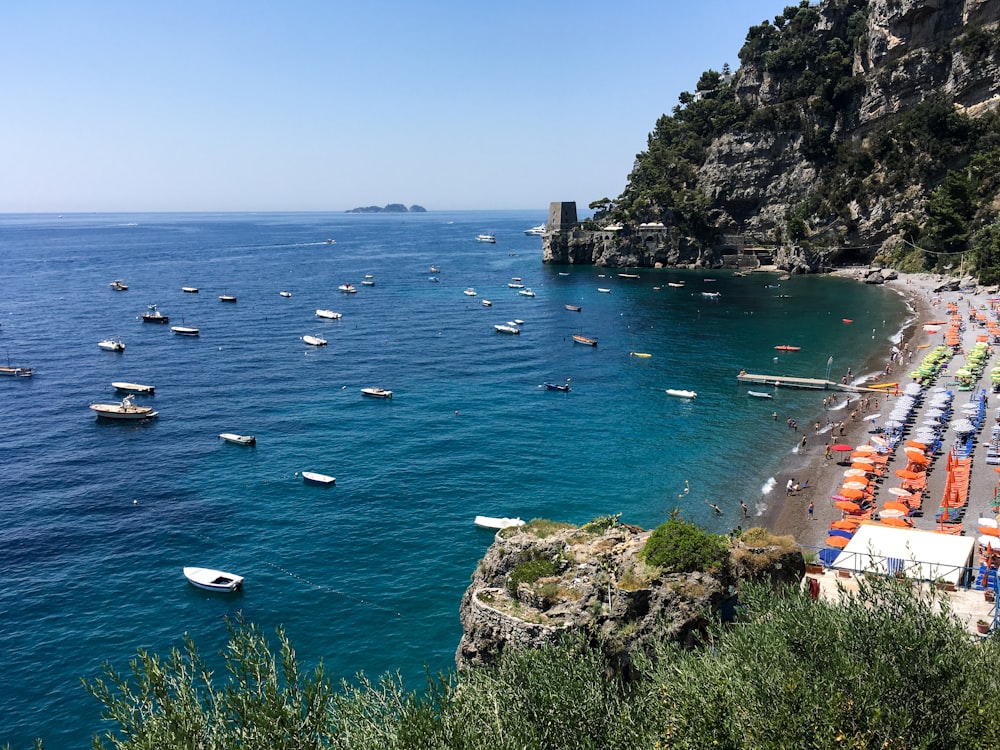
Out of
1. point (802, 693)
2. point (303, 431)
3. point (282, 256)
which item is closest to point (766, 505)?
point (802, 693)

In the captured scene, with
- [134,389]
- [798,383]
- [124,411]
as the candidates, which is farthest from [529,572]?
[134,389]

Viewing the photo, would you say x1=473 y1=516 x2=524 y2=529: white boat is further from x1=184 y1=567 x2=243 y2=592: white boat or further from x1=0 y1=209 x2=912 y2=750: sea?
x1=184 y1=567 x2=243 y2=592: white boat

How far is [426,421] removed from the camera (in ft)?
193

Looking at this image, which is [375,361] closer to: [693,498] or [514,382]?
[514,382]

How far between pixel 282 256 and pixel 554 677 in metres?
187

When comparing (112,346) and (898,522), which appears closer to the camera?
(898,522)

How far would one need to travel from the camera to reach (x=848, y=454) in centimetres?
4922

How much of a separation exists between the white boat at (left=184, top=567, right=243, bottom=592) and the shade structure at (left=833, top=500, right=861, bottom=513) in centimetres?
3382

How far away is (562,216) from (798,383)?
102 metres

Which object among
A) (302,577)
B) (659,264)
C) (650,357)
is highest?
(659,264)

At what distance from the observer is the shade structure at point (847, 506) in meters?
39.9

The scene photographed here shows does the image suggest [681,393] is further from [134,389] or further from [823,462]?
[134,389]

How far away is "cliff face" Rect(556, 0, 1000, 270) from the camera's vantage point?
362 feet

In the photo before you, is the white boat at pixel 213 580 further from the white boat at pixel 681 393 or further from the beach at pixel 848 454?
the white boat at pixel 681 393
